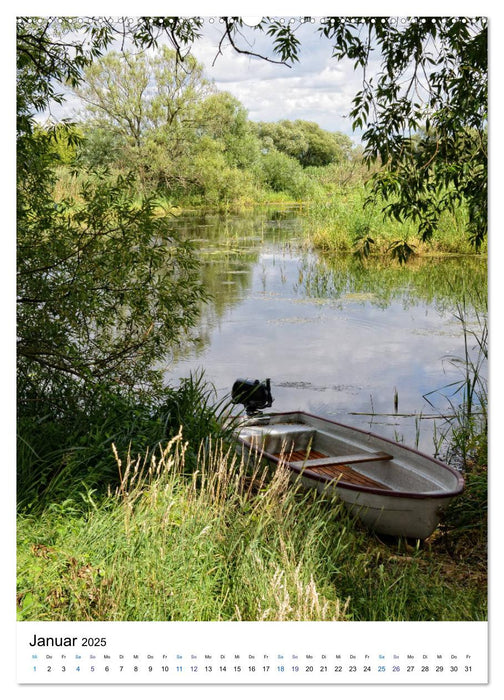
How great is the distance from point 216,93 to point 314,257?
7892 millimetres

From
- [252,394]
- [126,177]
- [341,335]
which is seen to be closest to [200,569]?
[126,177]

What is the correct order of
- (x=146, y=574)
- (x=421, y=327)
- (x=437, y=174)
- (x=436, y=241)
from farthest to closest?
(x=436, y=241) → (x=421, y=327) → (x=437, y=174) → (x=146, y=574)

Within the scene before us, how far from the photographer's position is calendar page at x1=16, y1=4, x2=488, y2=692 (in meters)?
2.11

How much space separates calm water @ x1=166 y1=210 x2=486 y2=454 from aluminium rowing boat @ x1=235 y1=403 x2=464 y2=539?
108 centimetres

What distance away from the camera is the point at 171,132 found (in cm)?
579

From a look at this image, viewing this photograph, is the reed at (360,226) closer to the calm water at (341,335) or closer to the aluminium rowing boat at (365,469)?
the calm water at (341,335)

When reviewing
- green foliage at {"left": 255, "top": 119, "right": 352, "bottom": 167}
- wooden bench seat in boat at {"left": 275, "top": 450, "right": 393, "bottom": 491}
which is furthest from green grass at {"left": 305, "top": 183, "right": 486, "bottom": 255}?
wooden bench seat in boat at {"left": 275, "top": 450, "right": 393, "bottom": 491}

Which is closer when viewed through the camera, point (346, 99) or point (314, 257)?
point (346, 99)

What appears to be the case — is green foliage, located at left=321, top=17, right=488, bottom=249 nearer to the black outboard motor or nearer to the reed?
the black outboard motor

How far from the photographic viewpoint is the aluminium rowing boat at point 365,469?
4.09 m

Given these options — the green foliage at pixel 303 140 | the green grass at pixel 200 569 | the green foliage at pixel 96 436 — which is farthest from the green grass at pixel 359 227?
the green grass at pixel 200 569
